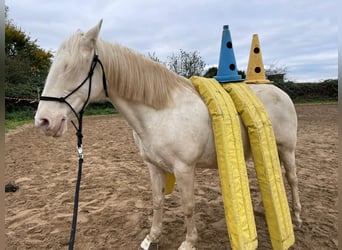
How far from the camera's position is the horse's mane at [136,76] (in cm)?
191

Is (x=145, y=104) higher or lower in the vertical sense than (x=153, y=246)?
higher

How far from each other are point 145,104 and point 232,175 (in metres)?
0.84

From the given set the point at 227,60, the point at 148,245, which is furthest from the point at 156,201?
the point at 227,60

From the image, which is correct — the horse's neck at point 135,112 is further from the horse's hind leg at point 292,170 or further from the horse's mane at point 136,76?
the horse's hind leg at point 292,170

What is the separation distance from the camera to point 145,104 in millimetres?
2061

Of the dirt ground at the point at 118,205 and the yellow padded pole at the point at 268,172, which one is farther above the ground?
the yellow padded pole at the point at 268,172

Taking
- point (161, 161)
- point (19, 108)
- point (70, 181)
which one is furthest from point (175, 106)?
point (19, 108)

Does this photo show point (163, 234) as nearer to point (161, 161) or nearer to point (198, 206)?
point (198, 206)

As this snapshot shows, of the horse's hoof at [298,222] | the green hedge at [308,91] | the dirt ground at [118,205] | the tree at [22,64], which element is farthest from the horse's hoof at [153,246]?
the green hedge at [308,91]

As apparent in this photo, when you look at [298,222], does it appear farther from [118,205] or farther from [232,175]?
[118,205]

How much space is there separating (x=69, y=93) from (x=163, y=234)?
1.75 m

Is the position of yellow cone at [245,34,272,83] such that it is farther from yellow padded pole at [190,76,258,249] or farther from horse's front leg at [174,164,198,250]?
horse's front leg at [174,164,198,250]

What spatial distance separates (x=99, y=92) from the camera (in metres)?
1.90

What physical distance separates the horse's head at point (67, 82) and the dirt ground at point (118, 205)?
1.43m
